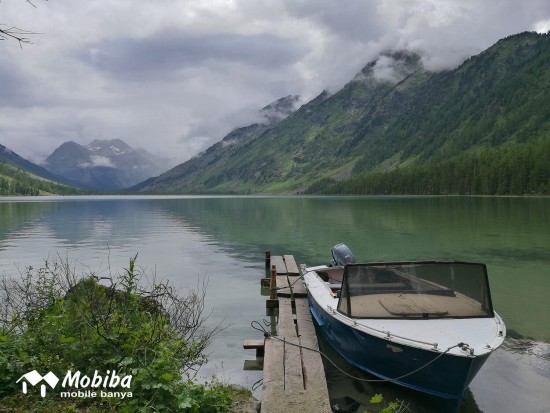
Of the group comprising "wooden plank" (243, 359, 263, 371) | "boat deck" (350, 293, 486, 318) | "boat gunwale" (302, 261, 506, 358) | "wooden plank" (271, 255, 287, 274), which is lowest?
"wooden plank" (243, 359, 263, 371)

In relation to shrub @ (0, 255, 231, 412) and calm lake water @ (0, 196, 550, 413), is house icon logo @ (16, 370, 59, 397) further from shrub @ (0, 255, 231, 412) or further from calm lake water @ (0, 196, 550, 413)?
calm lake water @ (0, 196, 550, 413)

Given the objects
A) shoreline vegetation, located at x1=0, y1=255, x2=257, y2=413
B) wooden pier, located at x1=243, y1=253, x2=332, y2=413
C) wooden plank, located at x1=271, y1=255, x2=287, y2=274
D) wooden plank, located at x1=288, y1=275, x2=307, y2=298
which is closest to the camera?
shoreline vegetation, located at x1=0, y1=255, x2=257, y2=413

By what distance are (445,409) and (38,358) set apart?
9958mm

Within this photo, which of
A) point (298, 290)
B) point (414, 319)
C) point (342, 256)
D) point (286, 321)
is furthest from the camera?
point (342, 256)

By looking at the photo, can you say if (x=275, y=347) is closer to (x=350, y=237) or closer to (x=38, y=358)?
(x=38, y=358)

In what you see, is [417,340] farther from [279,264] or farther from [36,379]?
[279,264]

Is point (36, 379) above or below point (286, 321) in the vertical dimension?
above

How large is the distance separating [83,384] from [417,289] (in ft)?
30.4

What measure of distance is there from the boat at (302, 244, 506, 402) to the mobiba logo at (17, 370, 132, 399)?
6385mm

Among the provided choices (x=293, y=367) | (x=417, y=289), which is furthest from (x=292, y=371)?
(x=417, y=289)

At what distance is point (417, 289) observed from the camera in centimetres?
1274

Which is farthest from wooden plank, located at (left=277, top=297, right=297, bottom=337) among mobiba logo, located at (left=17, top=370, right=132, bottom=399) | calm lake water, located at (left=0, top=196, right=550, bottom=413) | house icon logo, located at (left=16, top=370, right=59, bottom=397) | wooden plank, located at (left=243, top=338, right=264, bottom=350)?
house icon logo, located at (left=16, top=370, right=59, bottom=397)

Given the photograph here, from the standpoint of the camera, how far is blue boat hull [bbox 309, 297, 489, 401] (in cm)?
1014

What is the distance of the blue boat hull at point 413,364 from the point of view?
10.1m
